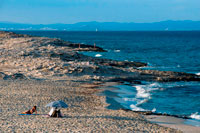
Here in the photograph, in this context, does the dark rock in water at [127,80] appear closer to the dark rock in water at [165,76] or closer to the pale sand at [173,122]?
the dark rock in water at [165,76]

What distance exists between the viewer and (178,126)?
58.1 feet

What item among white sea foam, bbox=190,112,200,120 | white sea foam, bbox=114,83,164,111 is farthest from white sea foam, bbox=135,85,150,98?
white sea foam, bbox=190,112,200,120

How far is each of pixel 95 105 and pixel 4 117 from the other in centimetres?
710

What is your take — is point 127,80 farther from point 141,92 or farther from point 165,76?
point 165,76

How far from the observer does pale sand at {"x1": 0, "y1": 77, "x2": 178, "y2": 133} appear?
49.3 ft

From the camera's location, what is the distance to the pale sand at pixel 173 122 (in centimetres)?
1716

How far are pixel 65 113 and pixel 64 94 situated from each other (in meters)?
6.14

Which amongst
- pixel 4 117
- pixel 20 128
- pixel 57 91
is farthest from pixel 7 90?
pixel 20 128

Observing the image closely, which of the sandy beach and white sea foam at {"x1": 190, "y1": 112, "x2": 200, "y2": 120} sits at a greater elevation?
the sandy beach

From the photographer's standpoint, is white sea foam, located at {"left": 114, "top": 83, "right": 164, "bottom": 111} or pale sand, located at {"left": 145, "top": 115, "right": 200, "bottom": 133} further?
white sea foam, located at {"left": 114, "top": 83, "right": 164, "bottom": 111}

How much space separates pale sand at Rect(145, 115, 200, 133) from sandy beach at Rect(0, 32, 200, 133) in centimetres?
57

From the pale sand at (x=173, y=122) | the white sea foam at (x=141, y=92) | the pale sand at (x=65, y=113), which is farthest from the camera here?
the white sea foam at (x=141, y=92)

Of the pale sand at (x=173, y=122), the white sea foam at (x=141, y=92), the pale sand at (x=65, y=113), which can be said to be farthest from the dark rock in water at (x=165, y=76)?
the pale sand at (x=173, y=122)

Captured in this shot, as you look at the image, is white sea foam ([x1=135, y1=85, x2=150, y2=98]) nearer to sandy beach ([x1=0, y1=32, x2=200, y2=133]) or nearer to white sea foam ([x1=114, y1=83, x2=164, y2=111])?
white sea foam ([x1=114, y1=83, x2=164, y2=111])
